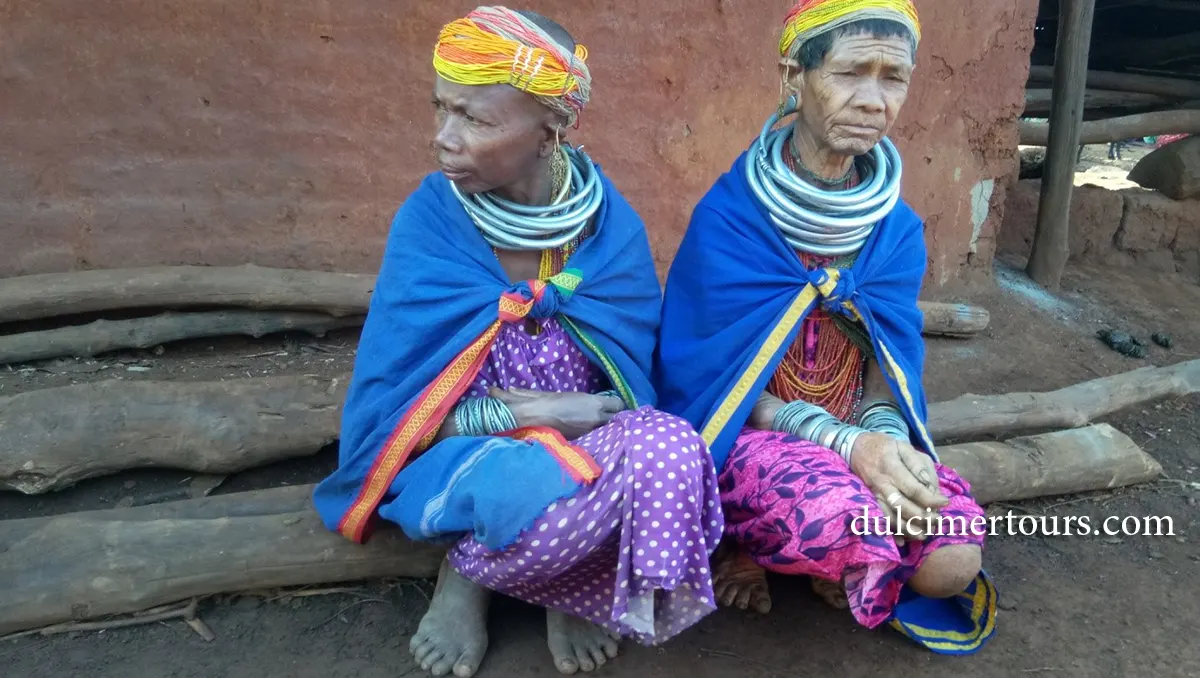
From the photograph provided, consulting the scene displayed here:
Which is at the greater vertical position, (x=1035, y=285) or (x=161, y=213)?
(x=161, y=213)

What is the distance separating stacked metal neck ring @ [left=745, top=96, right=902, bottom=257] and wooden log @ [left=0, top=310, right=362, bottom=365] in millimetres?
2186

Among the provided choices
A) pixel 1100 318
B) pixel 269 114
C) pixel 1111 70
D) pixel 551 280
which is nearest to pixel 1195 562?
pixel 551 280

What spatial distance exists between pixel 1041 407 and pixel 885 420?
1.61 meters

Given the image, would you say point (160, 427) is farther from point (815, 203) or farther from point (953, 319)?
point (953, 319)

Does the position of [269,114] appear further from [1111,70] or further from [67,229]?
[1111,70]

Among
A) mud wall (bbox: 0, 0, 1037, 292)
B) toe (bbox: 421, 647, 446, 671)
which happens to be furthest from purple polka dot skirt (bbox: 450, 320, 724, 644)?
mud wall (bbox: 0, 0, 1037, 292)

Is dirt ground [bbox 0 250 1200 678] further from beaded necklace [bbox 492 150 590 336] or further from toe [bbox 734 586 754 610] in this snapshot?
beaded necklace [bbox 492 150 590 336]

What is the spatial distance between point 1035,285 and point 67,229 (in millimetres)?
5650

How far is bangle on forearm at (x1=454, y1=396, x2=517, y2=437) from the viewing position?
7.32ft

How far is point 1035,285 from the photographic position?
6.10 m

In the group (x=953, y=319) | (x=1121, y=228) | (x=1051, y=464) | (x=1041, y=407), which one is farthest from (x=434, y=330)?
(x=1121, y=228)

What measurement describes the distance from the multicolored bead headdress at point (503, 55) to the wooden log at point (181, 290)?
1.99 metres

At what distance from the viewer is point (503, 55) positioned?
207cm

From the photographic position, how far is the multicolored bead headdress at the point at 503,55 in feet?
6.78
